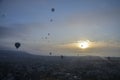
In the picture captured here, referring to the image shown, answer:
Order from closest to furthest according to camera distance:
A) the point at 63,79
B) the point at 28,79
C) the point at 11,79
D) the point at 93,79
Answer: the point at 11,79 → the point at 28,79 → the point at 63,79 → the point at 93,79

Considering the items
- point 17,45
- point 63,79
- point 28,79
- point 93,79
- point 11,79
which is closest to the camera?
point 11,79

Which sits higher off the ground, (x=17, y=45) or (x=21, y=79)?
(x=17, y=45)

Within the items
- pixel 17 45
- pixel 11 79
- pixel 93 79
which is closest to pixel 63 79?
pixel 93 79

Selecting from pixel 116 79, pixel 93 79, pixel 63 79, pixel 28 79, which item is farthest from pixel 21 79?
pixel 116 79

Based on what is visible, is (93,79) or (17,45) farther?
(17,45)

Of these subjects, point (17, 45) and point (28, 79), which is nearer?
point (28, 79)

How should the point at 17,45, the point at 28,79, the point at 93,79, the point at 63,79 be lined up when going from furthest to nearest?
the point at 17,45, the point at 93,79, the point at 63,79, the point at 28,79

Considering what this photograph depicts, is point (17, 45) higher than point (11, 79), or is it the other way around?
point (17, 45)

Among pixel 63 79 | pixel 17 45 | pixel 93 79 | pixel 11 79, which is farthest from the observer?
pixel 17 45

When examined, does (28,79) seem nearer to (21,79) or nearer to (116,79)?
(21,79)

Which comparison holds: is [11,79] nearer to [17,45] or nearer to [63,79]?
[63,79]
